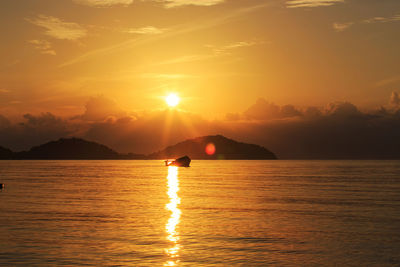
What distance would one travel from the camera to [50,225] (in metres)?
37.7

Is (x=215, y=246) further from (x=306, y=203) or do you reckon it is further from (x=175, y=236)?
(x=306, y=203)

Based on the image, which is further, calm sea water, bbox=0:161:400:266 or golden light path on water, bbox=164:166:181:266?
calm sea water, bbox=0:161:400:266

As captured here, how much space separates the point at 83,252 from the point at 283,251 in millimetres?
13025

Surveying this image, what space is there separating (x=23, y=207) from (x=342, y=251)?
3866 cm

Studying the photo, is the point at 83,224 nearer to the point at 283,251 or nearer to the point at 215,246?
the point at 215,246

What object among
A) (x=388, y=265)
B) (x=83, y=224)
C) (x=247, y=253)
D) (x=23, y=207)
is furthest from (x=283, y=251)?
(x=23, y=207)

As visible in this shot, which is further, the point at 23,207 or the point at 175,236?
the point at 23,207

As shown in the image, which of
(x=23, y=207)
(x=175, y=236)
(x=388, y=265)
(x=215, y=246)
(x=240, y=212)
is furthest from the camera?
(x=23, y=207)

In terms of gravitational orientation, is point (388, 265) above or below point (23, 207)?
below

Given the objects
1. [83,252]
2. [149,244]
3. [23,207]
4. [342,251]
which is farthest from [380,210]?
[23,207]

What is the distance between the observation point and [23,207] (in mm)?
51531

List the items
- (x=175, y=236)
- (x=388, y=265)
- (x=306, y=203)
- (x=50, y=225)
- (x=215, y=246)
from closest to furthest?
(x=388, y=265) < (x=215, y=246) < (x=175, y=236) < (x=50, y=225) < (x=306, y=203)

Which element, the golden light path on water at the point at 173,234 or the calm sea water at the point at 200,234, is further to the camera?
the calm sea water at the point at 200,234

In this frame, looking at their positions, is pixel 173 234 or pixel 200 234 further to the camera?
pixel 173 234
